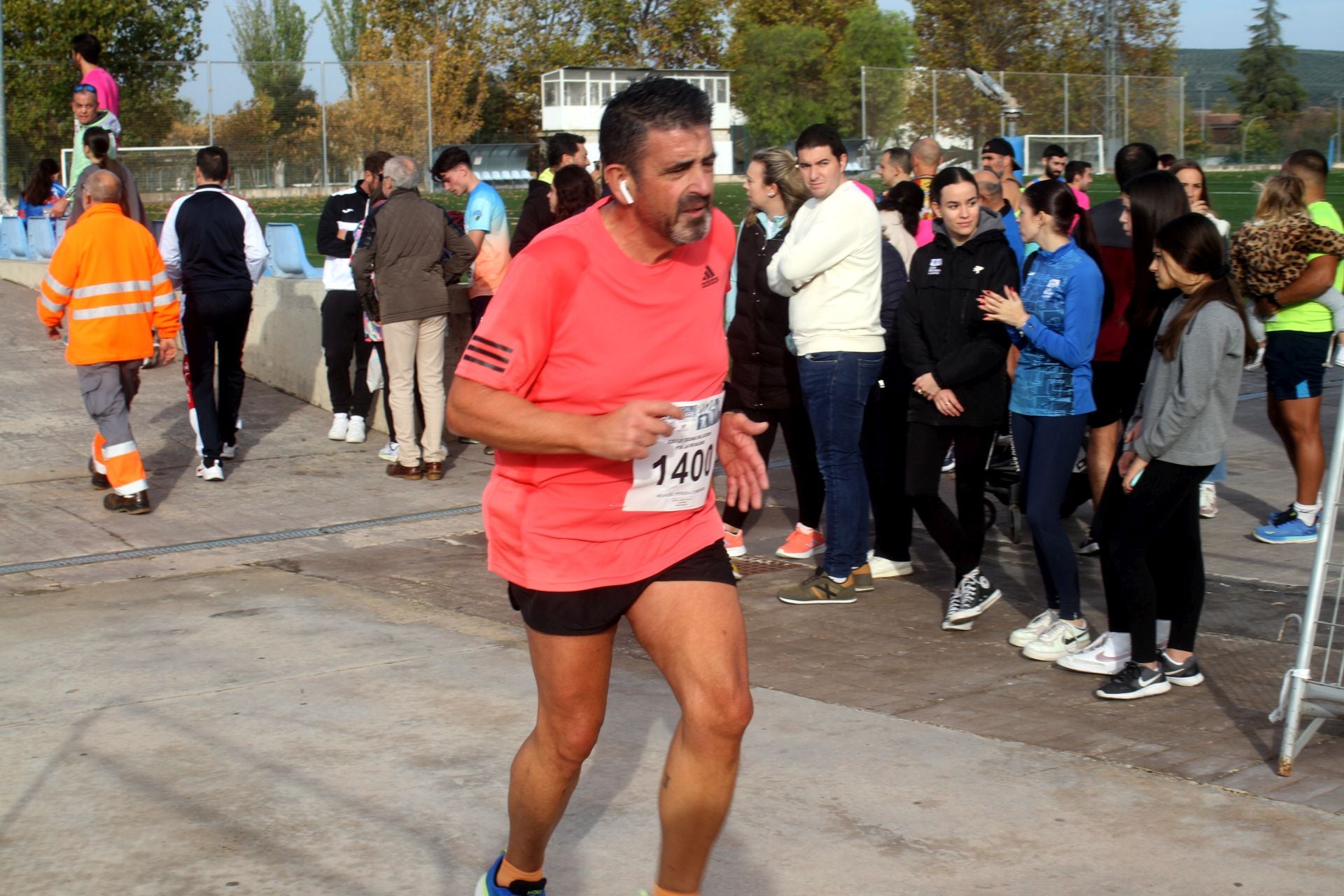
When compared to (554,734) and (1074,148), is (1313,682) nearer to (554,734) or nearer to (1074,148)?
(554,734)

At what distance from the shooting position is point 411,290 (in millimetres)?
9445

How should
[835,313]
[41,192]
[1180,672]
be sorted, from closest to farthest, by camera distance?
[1180,672] → [835,313] → [41,192]

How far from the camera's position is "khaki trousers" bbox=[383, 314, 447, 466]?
9.62m

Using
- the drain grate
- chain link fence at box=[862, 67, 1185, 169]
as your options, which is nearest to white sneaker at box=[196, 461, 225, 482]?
the drain grate

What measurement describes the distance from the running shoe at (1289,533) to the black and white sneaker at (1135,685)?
2.67 m

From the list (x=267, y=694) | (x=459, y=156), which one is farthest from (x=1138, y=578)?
(x=459, y=156)

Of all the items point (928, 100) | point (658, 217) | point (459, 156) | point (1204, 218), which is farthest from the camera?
point (928, 100)

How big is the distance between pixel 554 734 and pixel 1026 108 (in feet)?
103

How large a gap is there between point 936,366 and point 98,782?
146 inches

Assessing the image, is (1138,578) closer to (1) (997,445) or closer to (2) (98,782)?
(1) (997,445)

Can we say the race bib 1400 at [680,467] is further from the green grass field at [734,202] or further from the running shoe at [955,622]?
the green grass field at [734,202]

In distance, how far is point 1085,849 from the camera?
13.0ft

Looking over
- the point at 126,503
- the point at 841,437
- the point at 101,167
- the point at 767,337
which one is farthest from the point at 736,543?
the point at 101,167

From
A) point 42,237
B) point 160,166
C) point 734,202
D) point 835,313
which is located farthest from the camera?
point 734,202
